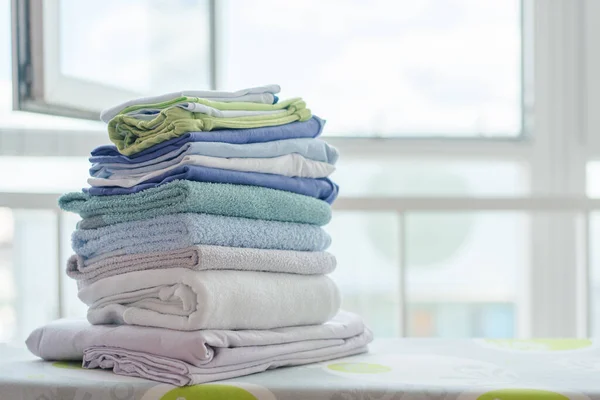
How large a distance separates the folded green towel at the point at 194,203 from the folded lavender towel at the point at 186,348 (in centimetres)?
12

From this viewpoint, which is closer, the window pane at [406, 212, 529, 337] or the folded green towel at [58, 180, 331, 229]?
the folded green towel at [58, 180, 331, 229]

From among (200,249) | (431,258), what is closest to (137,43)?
(200,249)

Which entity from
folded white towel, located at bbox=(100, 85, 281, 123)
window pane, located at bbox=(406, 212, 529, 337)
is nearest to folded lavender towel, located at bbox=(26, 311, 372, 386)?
folded white towel, located at bbox=(100, 85, 281, 123)

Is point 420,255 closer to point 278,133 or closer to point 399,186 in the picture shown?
point 399,186

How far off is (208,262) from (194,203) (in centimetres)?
6

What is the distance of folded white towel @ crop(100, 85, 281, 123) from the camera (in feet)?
2.79

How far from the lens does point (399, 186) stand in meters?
1.89

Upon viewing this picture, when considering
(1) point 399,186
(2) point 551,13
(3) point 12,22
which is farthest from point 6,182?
(2) point 551,13

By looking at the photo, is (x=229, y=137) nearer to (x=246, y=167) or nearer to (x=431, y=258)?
Result: (x=246, y=167)

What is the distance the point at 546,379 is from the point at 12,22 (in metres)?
0.82

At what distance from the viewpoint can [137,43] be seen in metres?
1.47

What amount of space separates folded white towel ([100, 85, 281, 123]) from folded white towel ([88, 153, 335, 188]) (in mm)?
74

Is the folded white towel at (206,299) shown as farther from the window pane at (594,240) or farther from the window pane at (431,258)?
the window pane at (431,258)

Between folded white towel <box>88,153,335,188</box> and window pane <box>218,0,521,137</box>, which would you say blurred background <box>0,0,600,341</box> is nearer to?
window pane <box>218,0,521,137</box>
